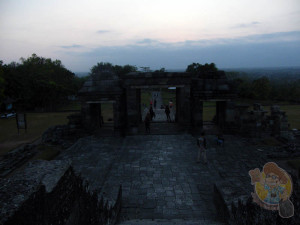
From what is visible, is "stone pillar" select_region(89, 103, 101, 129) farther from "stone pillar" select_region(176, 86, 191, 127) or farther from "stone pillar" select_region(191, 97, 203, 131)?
"stone pillar" select_region(191, 97, 203, 131)

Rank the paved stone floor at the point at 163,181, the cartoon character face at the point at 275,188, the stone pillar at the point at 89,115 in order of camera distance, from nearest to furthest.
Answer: the cartoon character face at the point at 275,188 → the paved stone floor at the point at 163,181 → the stone pillar at the point at 89,115

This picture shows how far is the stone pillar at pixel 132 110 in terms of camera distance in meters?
13.9

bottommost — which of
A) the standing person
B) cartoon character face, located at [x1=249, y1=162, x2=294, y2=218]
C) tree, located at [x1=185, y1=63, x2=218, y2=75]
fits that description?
the standing person

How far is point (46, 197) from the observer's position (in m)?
3.14

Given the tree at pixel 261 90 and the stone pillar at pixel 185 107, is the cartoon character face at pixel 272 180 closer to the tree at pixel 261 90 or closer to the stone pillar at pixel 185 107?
the stone pillar at pixel 185 107

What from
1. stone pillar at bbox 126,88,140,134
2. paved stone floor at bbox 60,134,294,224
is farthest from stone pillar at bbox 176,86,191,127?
stone pillar at bbox 126,88,140,134

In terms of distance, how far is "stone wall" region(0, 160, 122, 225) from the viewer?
8.64 feet

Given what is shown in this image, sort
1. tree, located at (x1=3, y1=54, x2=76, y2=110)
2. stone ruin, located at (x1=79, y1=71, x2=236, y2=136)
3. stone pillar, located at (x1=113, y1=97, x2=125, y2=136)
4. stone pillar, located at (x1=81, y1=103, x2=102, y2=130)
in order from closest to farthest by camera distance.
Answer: stone ruin, located at (x1=79, y1=71, x2=236, y2=136) < stone pillar, located at (x1=113, y1=97, x2=125, y2=136) < stone pillar, located at (x1=81, y1=103, x2=102, y2=130) < tree, located at (x1=3, y1=54, x2=76, y2=110)

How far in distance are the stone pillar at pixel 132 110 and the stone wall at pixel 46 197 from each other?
369 inches

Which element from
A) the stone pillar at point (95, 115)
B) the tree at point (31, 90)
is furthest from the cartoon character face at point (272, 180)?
the tree at point (31, 90)

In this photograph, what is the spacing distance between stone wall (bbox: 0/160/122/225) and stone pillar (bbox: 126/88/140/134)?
9364mm

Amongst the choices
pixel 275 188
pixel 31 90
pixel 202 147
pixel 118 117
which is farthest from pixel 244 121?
pixel 31 90

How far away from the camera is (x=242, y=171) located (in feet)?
30.4

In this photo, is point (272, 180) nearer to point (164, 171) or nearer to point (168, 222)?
point (168, 222)
